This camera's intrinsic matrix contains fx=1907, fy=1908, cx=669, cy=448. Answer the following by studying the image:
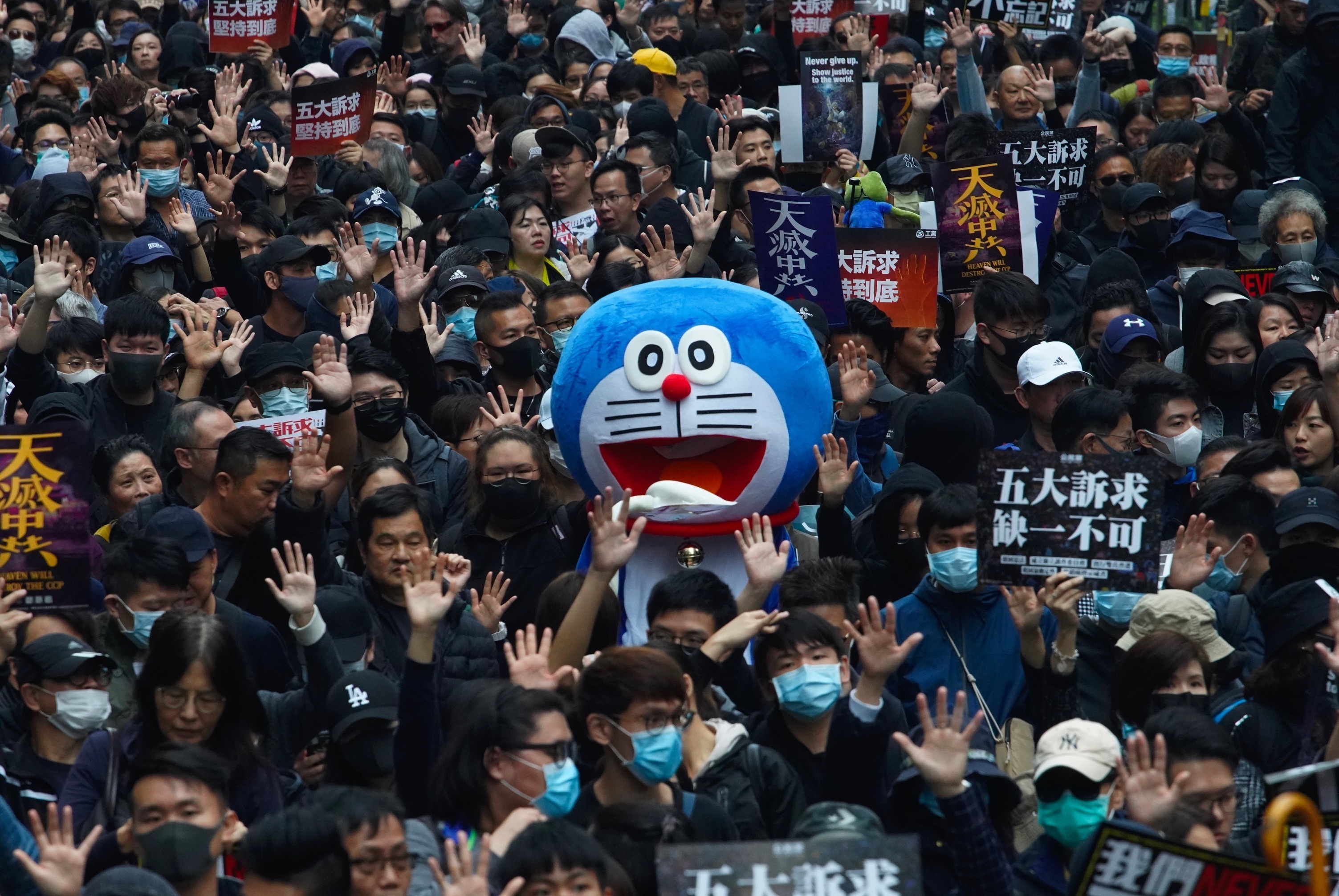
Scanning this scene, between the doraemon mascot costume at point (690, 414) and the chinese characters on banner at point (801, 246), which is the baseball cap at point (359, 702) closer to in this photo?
the doraemon mascot costume at point (690, 414)

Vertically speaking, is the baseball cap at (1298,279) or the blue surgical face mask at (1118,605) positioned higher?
the baseball cap at (1298,279)

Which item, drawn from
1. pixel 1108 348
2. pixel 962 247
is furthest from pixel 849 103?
pixel 1108 348

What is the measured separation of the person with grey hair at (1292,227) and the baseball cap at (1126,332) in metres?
1.38

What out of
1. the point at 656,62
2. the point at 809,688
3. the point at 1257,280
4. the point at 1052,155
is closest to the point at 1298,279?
the point at 1257,280

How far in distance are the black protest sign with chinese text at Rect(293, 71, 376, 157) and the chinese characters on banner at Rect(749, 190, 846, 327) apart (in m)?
3.45

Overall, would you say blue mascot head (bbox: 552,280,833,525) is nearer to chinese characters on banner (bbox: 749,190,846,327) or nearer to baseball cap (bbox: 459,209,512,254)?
chinese characters on banner (bbox: 749,190,846,327)

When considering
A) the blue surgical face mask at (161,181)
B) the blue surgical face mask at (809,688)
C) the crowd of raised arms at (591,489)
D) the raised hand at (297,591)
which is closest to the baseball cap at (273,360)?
the crowd of raised arms at (591,489)

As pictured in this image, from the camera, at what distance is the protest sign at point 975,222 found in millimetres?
9820

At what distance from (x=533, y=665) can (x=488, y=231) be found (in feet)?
16.9

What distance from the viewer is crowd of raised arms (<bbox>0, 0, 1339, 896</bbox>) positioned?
5031mm

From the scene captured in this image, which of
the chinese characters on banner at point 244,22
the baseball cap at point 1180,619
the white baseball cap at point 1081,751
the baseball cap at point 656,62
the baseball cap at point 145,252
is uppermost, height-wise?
the chinese characters on banner at point 244,22

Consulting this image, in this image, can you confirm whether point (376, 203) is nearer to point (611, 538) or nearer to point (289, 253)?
point (289, 253)

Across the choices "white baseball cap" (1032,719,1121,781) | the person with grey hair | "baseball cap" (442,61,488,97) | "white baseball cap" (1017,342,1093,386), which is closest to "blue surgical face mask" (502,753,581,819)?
"white baseball cap" (1032,719,1121,781)

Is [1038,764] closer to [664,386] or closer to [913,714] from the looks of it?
[913,714]
